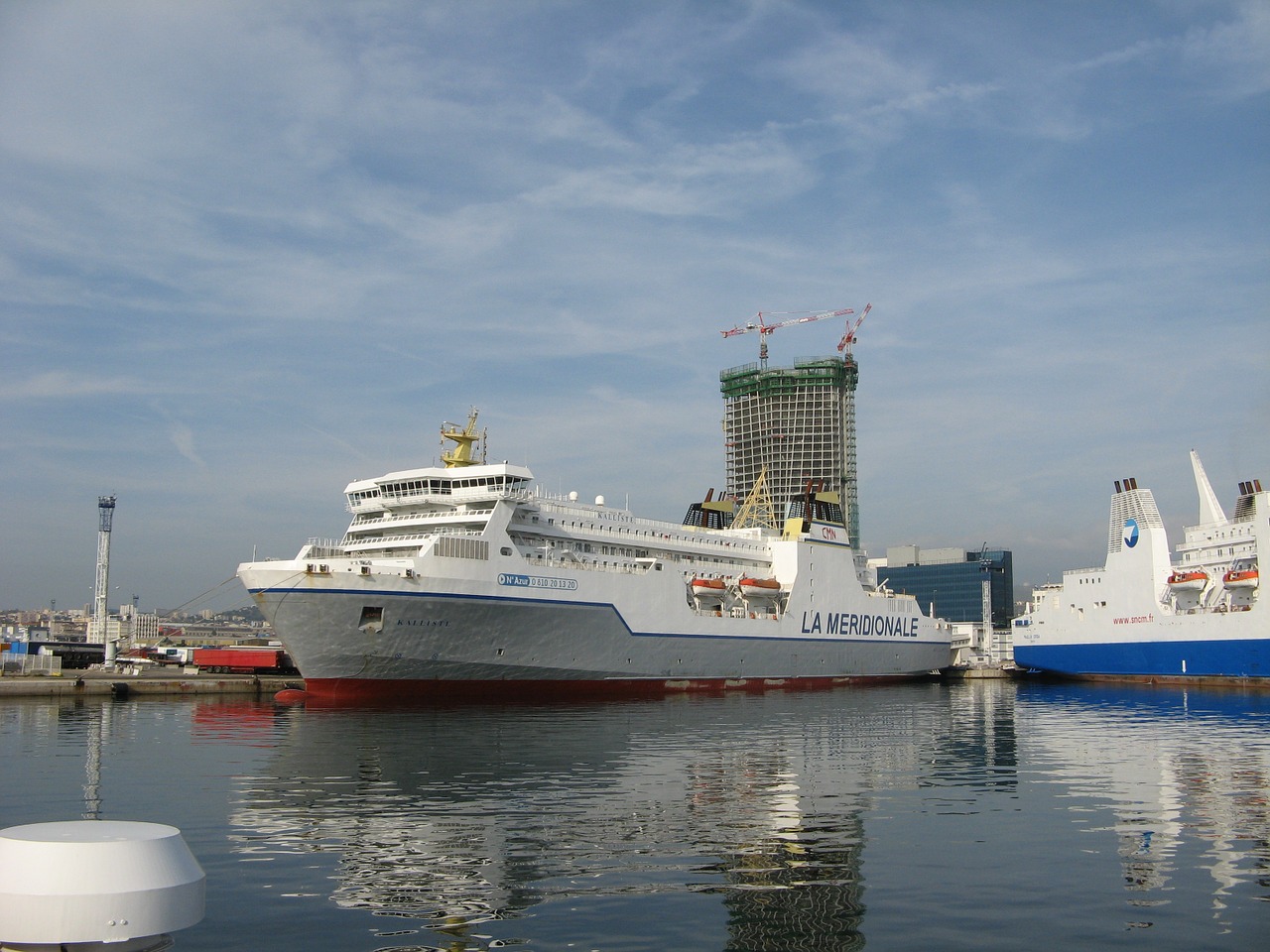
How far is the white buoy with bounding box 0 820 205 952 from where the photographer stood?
580 cm

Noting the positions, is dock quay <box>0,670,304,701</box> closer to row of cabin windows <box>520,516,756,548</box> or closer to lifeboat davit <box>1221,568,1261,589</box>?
row of cabin windows <box>520,516,756,548</box>

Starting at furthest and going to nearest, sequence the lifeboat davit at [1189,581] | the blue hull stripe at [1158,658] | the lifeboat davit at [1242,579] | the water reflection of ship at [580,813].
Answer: the lifeboat davit at [1189,581], the lifeboat davit at [1242,579], the blue hull stripe at [1158,658], the water reflection of ship at [580,813]

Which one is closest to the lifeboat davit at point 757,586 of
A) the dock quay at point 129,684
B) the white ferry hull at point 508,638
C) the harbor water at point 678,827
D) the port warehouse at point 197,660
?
the white ferry hull at point 508,638

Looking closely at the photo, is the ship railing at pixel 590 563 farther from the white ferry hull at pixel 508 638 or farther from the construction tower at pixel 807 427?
the construction tower at pixel 807 427

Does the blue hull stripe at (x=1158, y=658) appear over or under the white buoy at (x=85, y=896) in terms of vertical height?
under

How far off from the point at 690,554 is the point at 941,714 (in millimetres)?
14697

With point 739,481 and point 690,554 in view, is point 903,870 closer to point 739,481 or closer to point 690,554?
point 690,554

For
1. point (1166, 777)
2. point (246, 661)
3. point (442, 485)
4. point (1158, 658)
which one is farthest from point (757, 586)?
point (246, 661)

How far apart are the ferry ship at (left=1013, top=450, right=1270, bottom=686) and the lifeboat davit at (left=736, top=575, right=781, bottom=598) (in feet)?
84.6

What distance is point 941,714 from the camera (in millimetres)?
39000

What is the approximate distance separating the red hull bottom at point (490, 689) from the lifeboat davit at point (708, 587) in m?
4.06

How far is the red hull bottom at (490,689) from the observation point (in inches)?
1414

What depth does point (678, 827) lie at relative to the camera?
15523 mm

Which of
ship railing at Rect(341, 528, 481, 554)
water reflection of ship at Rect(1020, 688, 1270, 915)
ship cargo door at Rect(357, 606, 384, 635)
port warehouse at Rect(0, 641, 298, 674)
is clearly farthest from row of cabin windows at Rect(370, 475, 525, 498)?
port warehouse at Rect(0, 641, 298, 674)
